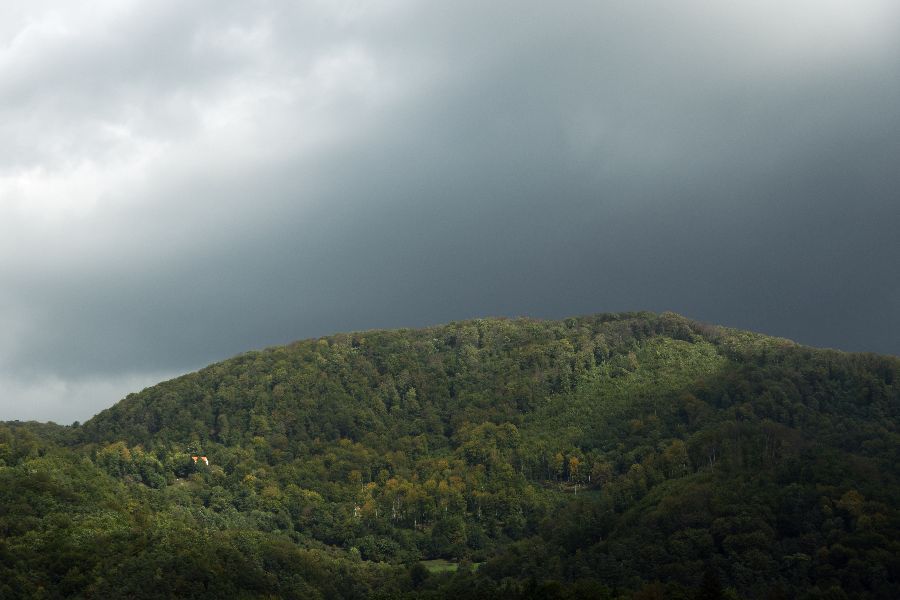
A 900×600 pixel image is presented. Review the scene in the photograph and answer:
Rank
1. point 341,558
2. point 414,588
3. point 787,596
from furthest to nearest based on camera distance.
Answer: point 341,558, point 414,588, point 787,596

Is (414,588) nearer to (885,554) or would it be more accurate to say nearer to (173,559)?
(173,559)

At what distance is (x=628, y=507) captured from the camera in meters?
169

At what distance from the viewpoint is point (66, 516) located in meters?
146

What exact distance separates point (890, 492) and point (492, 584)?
2281 inches

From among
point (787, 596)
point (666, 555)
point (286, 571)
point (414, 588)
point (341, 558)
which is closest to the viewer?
point (787, 596)

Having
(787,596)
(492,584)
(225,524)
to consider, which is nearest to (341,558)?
(225,524)

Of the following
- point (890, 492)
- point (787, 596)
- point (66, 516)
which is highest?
point (66, 516)

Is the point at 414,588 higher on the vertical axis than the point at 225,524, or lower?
lower

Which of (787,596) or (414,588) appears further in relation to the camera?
(414,588)

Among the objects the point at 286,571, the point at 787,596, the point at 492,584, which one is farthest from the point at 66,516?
the point at 787,596

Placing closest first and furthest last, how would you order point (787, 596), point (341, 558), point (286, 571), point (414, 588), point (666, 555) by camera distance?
point (787, 596), point (666, 555), point (286, 571), point (414, 588), point (341, 558)

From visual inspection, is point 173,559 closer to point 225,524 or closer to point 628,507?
point 225,524

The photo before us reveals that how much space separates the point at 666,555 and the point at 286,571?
2215 inches

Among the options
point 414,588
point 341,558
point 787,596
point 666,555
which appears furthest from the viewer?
point 341,558
